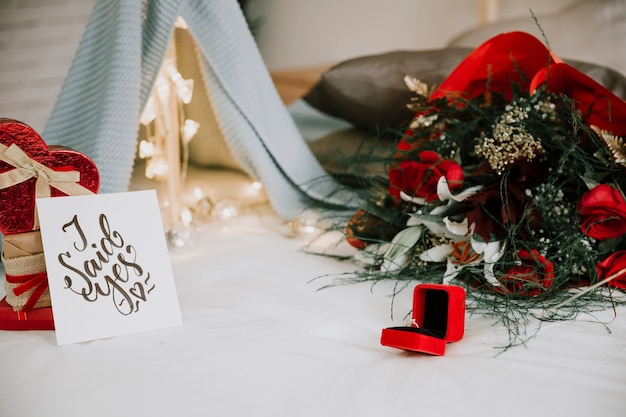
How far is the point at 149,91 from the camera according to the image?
101 cm

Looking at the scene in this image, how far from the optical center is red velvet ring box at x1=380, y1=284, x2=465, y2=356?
0.68 metres

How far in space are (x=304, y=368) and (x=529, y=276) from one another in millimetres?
322

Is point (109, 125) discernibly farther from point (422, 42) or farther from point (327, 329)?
point (422, 42)

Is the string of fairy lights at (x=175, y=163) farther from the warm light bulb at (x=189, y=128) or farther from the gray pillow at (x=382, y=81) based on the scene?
the gray pillow at (x=382, y=81)

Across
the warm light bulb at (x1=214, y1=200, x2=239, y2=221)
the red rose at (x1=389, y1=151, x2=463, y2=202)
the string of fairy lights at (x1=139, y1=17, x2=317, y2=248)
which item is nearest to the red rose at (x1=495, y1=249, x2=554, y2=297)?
the red rose at (x1=389, y1=151, x2=463, y2=202)

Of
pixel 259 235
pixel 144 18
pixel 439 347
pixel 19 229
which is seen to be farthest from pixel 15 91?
pixel 439 347

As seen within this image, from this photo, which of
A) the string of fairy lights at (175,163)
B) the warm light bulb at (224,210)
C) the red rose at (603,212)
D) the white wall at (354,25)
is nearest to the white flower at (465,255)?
the red rose at (603,212)

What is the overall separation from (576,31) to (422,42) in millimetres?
932

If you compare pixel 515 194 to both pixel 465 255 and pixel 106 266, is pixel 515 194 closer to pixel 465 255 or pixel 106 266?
pixel 465 255

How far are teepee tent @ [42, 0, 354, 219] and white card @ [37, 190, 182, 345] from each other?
21cm

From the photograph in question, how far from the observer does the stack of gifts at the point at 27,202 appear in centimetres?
73

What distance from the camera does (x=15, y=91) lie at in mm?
1639

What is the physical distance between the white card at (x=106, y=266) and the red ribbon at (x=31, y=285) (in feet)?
0.14

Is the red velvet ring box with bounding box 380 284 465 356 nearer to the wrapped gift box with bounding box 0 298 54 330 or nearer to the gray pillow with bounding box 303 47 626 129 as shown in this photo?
the wrapped gift box with bounding box 0 298 54 330
